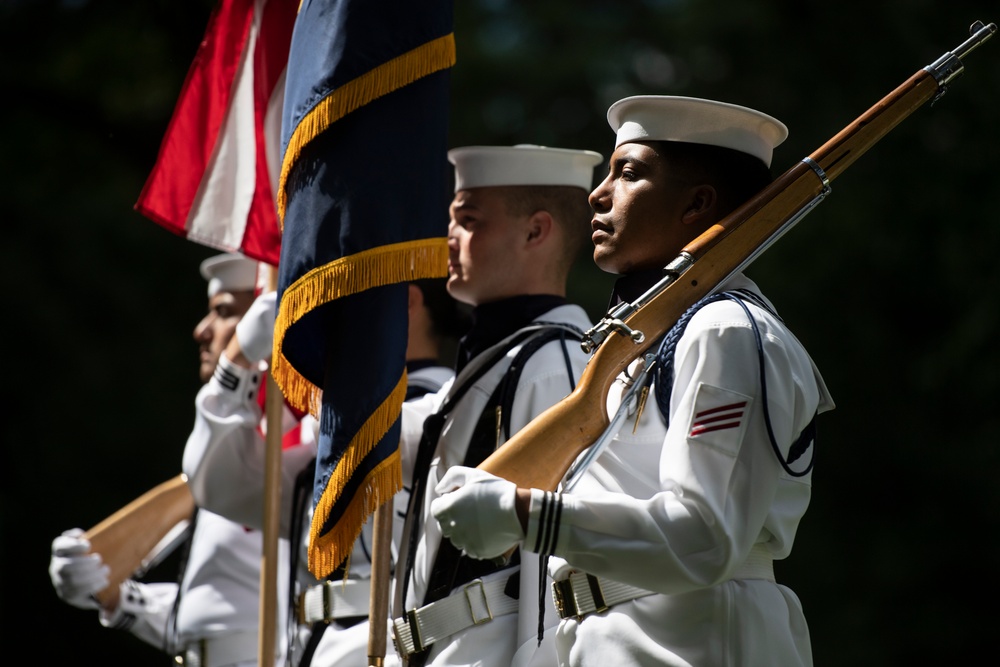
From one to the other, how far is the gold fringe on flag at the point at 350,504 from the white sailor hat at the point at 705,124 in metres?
1.21

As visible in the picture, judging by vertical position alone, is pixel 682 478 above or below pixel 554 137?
below

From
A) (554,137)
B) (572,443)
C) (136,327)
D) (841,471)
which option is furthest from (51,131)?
(572,443)

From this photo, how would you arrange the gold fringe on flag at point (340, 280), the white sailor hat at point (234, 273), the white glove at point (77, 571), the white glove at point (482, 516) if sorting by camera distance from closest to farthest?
the white glove at point (482, 516) → the gold fringe on flag at point (340, 280) → the white glove at point (77, 571) → the white sailor hat at point (234, 273)

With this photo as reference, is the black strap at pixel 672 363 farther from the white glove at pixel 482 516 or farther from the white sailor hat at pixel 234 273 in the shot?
the white sailor hat at pixel 234 273

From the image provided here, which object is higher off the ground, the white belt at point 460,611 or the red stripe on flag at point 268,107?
the red stripe on flag at point 268,107

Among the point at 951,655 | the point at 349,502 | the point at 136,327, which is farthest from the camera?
the point at 136,327

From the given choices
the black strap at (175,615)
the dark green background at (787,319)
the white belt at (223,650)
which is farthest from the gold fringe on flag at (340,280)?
the dark green background at (787,319)

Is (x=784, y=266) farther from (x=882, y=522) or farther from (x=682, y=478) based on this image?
(x=682, y=478)

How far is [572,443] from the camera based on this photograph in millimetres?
3098

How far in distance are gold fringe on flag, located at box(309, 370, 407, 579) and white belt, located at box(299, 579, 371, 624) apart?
2.95 feet

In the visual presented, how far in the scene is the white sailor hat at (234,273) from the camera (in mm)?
6285

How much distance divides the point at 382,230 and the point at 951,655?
9.15 metres

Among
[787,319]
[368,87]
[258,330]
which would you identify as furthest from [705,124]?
[787,319]

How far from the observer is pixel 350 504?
3994mm
